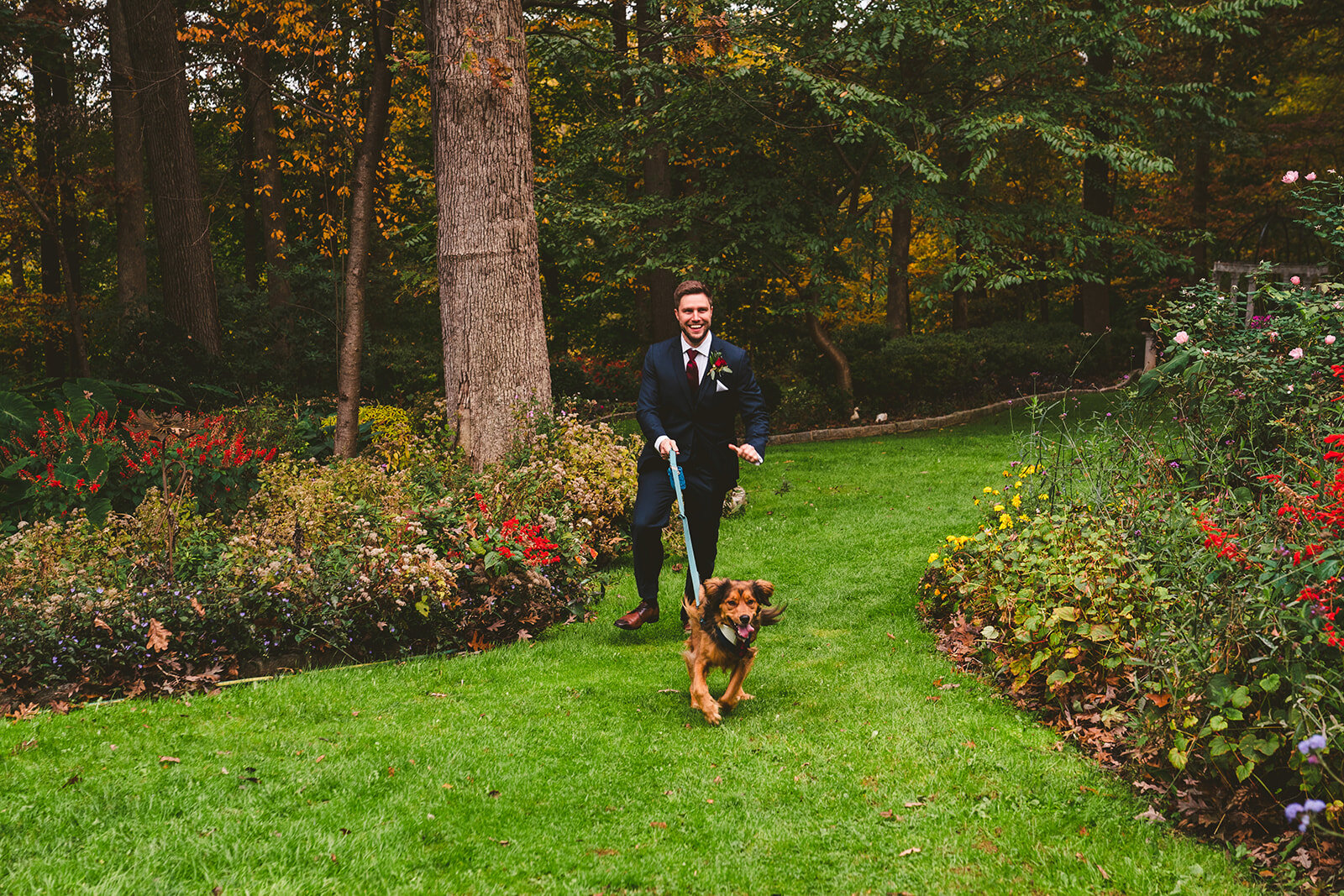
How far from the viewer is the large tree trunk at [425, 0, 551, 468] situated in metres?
7.69

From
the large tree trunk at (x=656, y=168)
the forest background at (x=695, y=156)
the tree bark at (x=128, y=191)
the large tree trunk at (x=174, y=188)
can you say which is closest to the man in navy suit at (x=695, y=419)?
the forest background at (x=695, y=156)

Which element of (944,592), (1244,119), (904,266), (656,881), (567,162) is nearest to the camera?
(656,881)

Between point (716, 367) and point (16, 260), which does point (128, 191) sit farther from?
point (716, 367)

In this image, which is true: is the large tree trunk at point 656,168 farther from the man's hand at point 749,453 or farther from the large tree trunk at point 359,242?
the man's hand at point 749,453

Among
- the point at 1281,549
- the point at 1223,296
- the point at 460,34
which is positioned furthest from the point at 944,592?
the point at 460,34

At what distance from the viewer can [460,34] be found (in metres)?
7.62

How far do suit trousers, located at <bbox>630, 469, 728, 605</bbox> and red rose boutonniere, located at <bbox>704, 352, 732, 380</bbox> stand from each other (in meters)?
0.59

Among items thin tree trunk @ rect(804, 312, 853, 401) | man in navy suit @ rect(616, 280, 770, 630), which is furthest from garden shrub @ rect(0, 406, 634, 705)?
Answer: thin tree trunk @ rect(804, 312, 853, 401)

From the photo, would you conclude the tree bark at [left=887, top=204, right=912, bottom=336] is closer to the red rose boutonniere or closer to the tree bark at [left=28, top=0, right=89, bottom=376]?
the red rose boutonniere

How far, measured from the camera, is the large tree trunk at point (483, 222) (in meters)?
7.69

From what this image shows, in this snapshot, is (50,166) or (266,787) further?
(50,166)

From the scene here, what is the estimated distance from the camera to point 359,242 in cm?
845

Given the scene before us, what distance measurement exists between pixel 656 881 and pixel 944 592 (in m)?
3.48

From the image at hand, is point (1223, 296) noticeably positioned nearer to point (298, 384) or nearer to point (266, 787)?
point (266, 787)
